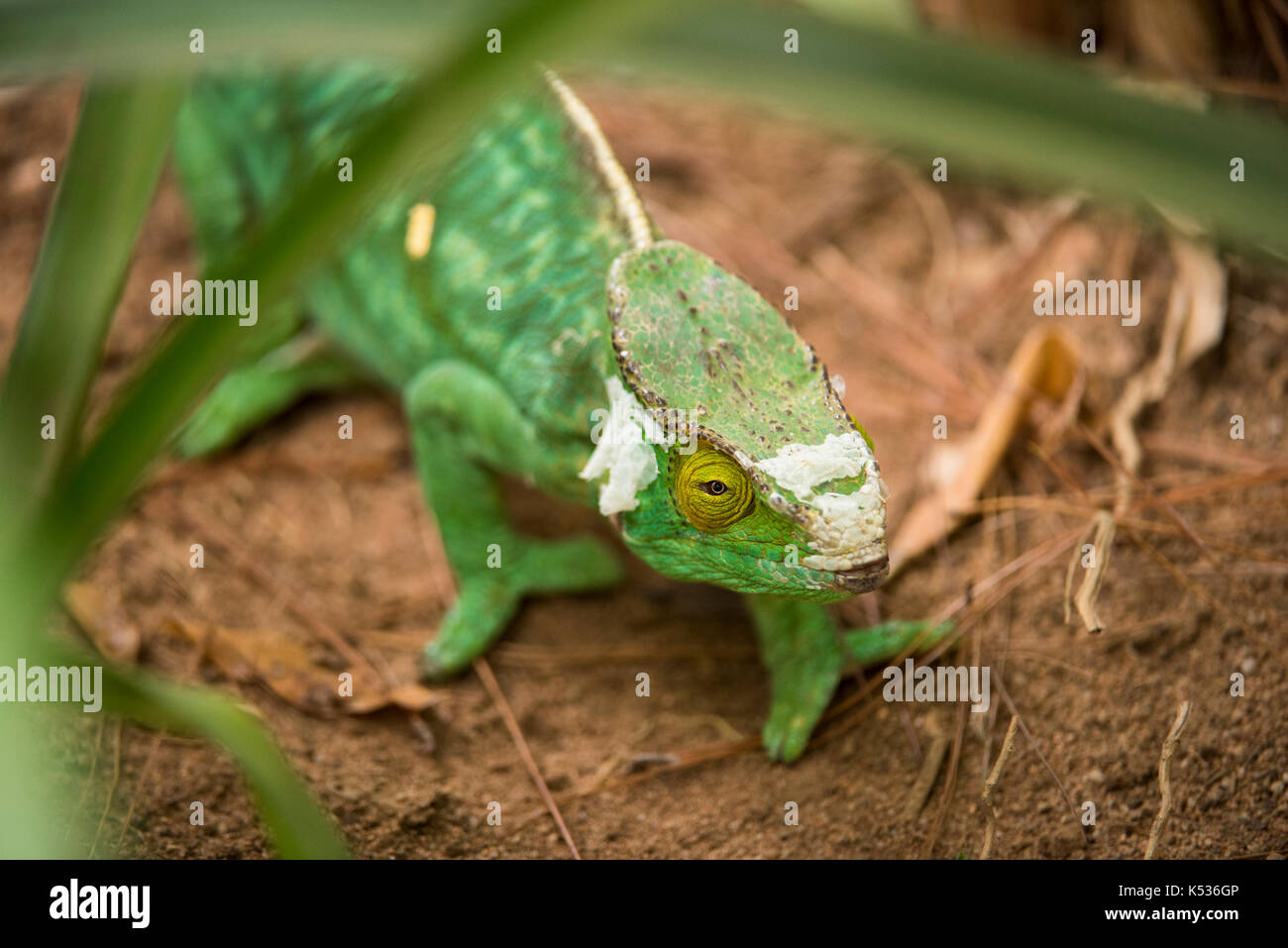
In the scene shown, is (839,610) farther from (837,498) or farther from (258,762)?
(258,762)

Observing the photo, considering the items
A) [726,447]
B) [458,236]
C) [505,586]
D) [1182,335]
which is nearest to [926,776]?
[726,447]

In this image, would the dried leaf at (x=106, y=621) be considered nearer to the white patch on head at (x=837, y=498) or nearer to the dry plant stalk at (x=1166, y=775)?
the white patch on head at (x=837, y=498)

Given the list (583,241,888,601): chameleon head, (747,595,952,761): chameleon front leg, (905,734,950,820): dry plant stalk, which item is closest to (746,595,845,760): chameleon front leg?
(747,595,952,761): chameleon front leg

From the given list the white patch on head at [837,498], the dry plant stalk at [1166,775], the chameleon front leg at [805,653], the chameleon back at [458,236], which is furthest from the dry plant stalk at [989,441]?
the chameleon back at [458,236]

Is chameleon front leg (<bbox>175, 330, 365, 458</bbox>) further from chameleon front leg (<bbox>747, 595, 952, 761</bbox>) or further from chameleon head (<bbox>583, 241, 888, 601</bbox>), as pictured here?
chameleon front leg (<bbox>747, 595, 952, 761</bbox>)

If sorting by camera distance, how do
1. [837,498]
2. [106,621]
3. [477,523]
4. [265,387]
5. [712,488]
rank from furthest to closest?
[265,387] < [477,523] < [106,621] < [712,488] < [837,498]

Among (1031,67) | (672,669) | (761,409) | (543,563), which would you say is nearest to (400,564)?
(543,563)
